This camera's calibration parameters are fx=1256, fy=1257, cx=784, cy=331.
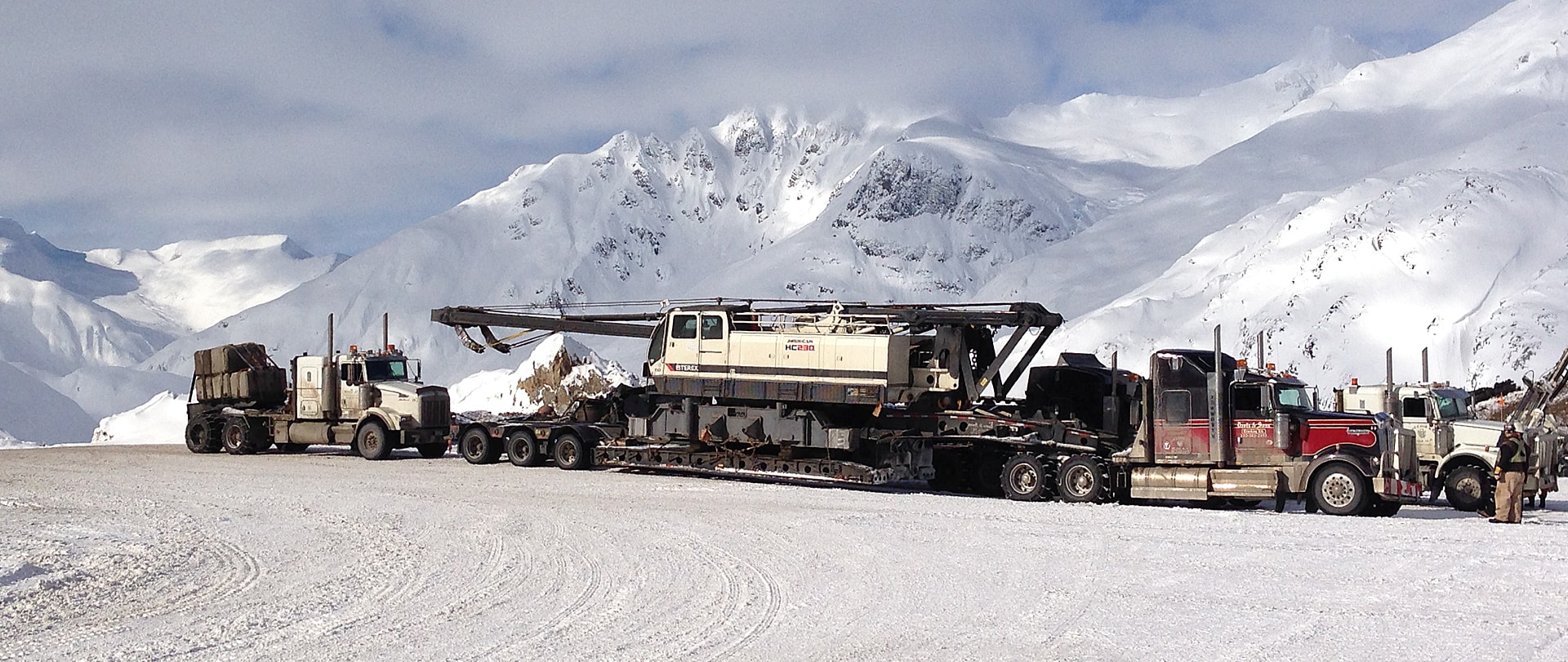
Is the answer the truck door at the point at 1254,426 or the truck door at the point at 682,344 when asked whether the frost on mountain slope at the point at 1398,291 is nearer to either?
the truck door at the point at 1254,426

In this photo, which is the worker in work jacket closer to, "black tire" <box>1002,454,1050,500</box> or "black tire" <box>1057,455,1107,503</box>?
"black tire" <box>1057,455,1107,503</box>

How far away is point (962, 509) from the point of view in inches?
707

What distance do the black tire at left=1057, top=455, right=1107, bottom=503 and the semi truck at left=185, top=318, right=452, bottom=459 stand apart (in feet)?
47.0

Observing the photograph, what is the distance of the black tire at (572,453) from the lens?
25.1 meters

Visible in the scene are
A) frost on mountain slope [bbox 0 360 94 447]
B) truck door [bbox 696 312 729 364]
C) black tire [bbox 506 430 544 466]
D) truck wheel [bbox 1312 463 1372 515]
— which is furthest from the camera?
frost on mountain slope [bbox 0 360 94 447]

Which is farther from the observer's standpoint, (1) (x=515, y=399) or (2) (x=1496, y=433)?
(1) (x=515, y=399)

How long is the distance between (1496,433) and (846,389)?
1056 cm

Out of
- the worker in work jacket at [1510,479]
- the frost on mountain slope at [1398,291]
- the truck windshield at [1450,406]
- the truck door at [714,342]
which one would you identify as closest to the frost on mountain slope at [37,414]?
the truck door at [714,342]

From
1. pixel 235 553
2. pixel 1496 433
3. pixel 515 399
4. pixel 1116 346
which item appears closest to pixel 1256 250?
pixel 1116 346

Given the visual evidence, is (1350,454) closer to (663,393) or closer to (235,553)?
(663,393)

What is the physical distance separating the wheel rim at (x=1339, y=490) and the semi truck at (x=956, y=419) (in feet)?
0.05

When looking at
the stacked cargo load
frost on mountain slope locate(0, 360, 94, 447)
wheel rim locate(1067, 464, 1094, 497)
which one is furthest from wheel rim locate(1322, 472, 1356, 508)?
frost on mountain slope locate(0, 360, 94, 447)

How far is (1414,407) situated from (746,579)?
15642 millimetres

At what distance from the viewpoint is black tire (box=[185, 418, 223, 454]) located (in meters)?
29.8
